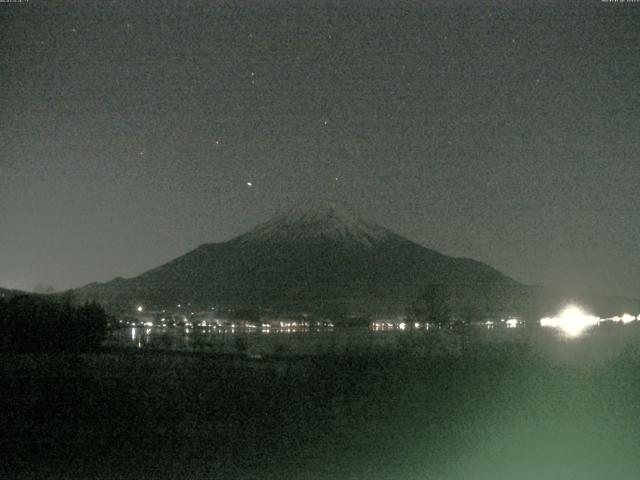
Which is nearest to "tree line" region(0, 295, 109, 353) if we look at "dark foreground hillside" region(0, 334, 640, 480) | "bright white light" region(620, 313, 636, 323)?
"dark foreground hillside" region(0, 334, 640, 480)

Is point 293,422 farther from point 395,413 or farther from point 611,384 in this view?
point 611,384

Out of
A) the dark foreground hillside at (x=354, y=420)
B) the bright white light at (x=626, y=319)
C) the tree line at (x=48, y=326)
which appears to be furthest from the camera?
the bright white light at (x=626, y=319)

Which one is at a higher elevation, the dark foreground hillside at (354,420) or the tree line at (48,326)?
the tree line at (48,326)

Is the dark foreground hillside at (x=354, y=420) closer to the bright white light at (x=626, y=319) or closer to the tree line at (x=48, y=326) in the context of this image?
the tree line at (x=48, y=326)

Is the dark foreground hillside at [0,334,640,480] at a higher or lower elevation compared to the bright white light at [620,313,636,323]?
lower

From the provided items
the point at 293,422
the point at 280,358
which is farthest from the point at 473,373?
the point at 280,358

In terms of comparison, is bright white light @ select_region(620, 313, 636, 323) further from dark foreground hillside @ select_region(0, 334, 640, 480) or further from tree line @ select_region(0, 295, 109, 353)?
dark foreground hillside @ select_region(0, 334, 640, 480)

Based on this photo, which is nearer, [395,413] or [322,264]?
[395,413]

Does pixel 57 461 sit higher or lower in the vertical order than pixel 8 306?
lower

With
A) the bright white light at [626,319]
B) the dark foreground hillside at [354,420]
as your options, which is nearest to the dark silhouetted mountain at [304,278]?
the bright white light at [626,319]
